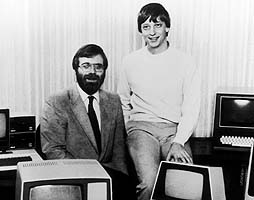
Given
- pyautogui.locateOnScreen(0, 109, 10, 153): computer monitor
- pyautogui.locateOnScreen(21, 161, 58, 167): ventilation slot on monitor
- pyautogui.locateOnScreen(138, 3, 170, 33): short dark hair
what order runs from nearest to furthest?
pyautogui.locateOnScreen(21, 161, 58, 167): ventilation slot on monitor, pyautogui.locateOnScreen(0, 109, 10, 153): computer monitor, pyautogui.locateOnScreen(138, 3, 170, 33): short dark hair

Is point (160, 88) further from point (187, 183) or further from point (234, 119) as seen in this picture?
point (187, 183)

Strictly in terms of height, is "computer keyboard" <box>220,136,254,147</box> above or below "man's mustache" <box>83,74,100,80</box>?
below

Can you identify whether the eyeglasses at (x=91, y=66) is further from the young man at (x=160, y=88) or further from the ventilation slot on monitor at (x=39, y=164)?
the ventilation slot on monitor at (x=39, y=164)

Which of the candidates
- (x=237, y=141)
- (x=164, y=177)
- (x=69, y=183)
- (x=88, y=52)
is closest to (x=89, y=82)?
(x=88, y=52)

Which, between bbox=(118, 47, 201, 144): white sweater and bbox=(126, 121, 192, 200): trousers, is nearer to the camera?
bbox=(126, 121, 192, 200): trousers

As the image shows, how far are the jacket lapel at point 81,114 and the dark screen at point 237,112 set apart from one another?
907 millimetres

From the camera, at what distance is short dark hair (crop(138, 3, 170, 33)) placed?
2.84 metres

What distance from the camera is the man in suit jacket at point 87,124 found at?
2.65m

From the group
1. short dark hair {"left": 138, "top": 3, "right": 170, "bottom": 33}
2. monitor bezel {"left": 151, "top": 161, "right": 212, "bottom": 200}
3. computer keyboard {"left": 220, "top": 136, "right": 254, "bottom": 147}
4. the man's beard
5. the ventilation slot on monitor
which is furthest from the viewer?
computer keyboard {"left": 220, "top": 136, "right": 254, "bottom": 147}

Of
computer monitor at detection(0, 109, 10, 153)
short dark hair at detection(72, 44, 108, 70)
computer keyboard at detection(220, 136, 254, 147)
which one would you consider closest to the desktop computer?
computer monitor at detection(0, 109, 10, 153)

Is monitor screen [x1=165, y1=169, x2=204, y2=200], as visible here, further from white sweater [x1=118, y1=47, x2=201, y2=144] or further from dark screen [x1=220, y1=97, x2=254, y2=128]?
dark screen [x1=220, y1=97, x2=254, y2=128]

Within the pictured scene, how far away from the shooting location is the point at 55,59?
3020mm

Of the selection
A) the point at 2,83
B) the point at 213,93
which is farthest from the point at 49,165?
the point at 213,93

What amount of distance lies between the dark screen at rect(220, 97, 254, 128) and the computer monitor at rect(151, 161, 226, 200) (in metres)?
0.86
